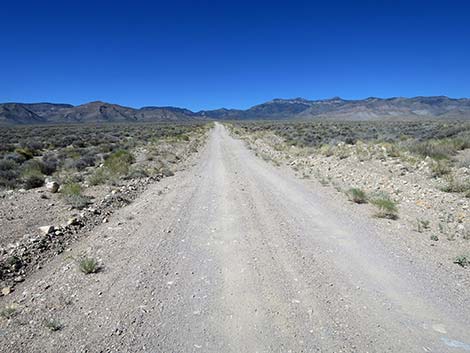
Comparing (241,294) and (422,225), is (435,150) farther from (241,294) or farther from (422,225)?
(241,294)

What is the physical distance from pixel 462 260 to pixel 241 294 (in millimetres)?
3801

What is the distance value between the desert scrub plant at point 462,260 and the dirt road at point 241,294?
1.80 ft

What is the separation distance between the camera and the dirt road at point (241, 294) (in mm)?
3291

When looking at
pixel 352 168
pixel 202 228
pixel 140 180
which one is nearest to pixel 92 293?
pixel 202 228

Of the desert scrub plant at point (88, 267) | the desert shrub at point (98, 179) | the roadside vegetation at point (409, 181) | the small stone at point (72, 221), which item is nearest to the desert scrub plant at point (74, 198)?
the small stone at point (72, 221)

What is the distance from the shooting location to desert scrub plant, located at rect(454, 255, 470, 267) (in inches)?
195

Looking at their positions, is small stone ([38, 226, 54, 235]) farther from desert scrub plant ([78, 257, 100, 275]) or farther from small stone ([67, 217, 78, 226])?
desert scrub plant ([78, 257, 100, 275])

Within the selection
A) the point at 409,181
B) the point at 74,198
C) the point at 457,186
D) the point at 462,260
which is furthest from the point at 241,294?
the point at 409,181

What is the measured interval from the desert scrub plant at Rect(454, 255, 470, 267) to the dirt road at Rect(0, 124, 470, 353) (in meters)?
0.55

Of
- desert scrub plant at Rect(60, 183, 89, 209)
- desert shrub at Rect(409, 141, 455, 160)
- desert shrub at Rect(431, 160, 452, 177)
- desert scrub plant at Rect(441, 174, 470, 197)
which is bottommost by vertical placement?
desert scrub plant at Rect(60, 183, 89, 209)

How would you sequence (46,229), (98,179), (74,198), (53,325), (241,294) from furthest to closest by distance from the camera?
1. (98,179)
2. (74,198)
3. (46,229)
4. (241,294)
5. (53,325)

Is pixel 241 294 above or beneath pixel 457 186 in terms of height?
beneath

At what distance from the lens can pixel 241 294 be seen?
13.8 ft

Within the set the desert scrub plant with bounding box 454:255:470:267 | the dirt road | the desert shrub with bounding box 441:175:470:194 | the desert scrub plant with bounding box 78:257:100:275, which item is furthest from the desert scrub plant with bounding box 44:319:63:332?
the desert shrub with bounding box 441:175:470:194
